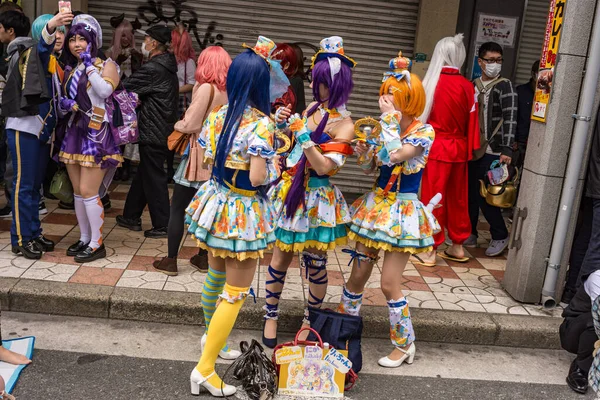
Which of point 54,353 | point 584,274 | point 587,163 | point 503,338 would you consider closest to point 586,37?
point 587,163

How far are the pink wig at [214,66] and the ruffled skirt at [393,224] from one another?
148 cm

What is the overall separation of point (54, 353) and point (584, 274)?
3790 millimetres

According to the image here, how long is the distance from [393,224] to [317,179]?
1.84 feet

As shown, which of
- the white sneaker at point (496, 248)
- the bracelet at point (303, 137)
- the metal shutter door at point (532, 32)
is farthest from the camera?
the metal shutter door at point (532, 32)

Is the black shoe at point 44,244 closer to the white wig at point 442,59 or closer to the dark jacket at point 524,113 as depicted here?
the white wig at point 442,59

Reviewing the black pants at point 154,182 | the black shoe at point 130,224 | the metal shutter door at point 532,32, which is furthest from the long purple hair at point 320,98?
the metal shutter door at point 532,32

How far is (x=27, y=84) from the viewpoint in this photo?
5070 millimetres

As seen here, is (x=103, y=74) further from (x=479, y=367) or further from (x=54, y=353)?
(x=479, y=367)

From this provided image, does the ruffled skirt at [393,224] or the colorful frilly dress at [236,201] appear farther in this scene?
the ruffled skirt at [393,224]

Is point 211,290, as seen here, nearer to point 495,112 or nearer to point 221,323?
point 221,323

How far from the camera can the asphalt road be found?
388 centimetres

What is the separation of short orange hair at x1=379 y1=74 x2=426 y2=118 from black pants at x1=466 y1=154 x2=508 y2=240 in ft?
9.39

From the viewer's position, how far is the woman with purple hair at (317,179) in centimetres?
394

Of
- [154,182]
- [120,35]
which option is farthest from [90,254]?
[120,35]
